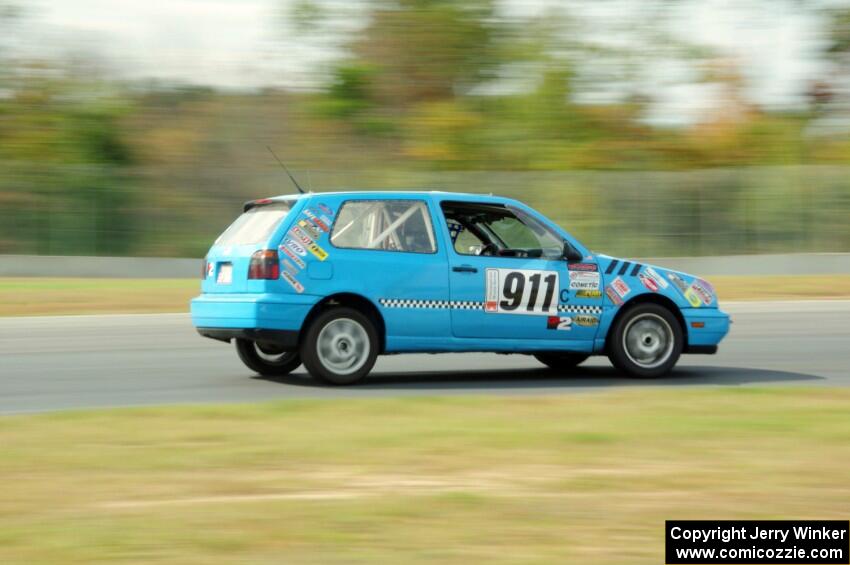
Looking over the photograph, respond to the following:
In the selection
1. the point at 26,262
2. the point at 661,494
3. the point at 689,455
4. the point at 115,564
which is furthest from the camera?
the point at 26,262

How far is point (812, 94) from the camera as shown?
1554 inches

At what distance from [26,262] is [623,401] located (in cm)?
2318

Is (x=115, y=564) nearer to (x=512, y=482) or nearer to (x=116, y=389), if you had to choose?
(x=512, y=482)

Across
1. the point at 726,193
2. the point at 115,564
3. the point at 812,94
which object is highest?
the point at 812,94

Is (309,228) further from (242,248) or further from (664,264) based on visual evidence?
(664,264)

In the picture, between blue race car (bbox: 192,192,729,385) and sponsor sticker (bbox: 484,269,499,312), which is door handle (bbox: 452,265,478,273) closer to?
blue race car (bbox: 192,192,729,385)

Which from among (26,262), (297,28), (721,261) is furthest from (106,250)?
(721,261)

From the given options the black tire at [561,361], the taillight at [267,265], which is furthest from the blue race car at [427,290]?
the black tire at [561,361]

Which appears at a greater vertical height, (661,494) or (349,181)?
(349,181)

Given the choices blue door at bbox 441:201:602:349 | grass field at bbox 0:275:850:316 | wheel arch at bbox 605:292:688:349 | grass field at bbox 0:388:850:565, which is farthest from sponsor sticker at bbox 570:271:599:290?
grass field at bbox 0:275:850:316

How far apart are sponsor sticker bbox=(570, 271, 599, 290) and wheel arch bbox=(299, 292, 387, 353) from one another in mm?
1758

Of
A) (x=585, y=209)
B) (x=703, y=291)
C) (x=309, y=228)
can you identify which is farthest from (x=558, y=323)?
(x=585, y=209)

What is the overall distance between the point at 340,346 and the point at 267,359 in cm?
126

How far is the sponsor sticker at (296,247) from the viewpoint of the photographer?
10930 mm
